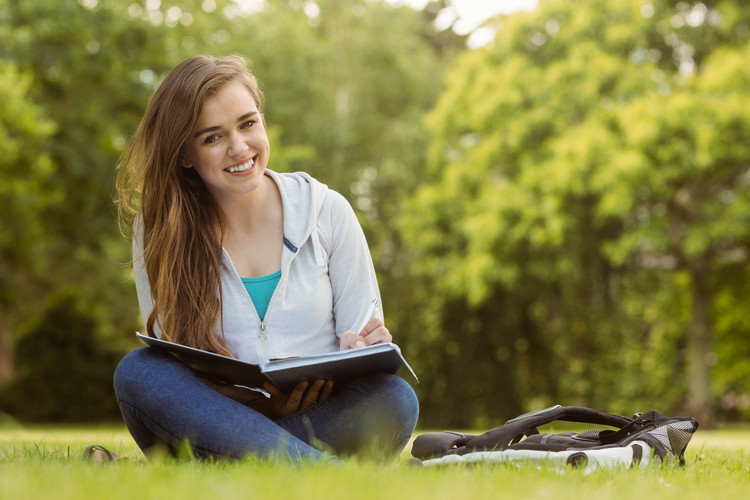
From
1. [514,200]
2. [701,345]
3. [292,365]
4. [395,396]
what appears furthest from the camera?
[701,345]

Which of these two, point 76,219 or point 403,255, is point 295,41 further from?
point 76,219

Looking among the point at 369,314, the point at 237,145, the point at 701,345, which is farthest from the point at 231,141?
the point at 701,345

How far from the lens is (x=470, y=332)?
1535 centimetres

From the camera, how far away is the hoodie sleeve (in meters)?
3.10

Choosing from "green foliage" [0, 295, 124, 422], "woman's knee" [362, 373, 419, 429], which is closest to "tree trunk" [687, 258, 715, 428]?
"green foliage" [0, 295, 124, 422]

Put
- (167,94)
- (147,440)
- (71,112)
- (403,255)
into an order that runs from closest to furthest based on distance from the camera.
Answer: (147,440)
(167,94)
(71,112)
(403,255)

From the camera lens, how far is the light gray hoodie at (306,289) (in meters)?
3.01

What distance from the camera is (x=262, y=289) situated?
10.1 ft

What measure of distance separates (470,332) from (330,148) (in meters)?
5.79

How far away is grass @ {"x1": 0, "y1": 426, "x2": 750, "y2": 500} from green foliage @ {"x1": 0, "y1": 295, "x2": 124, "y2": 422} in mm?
12776

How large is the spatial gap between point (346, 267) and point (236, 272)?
0.39 meters

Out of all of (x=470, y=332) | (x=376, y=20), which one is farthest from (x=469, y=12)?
(x=470, y=332)

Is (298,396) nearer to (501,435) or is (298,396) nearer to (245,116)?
(501,435)

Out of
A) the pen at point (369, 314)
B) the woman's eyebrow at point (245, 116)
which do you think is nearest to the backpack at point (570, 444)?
the pen at point (369, 314)
